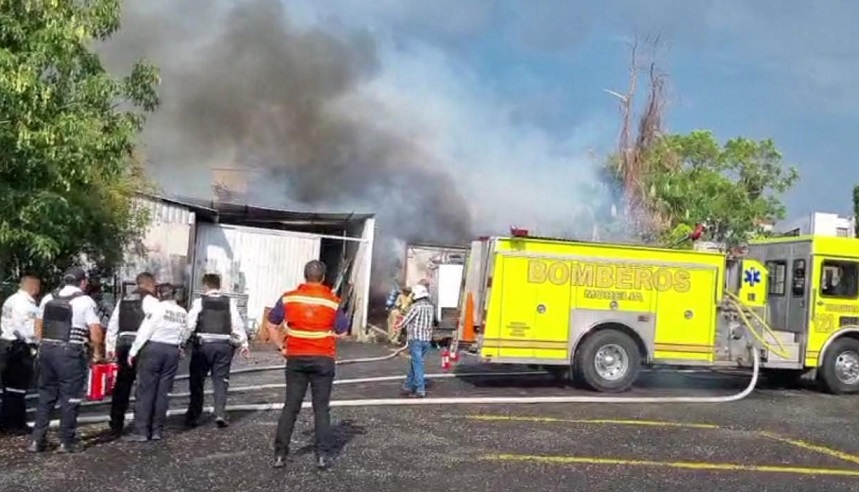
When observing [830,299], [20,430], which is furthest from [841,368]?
[20,430]

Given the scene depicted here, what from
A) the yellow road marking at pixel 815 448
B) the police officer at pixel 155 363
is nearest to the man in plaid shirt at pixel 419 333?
the police officer at pixel 155 363

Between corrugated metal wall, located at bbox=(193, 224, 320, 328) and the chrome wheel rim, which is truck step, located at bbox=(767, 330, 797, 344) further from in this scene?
corrugated metal wall, located at bbox=(193, 224, 320, 328)

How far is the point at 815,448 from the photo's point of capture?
971 centimetres

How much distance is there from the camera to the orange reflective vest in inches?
306

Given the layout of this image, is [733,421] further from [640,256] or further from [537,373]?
[537,373]

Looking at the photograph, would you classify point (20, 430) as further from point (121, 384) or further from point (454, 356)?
point (454, 356)

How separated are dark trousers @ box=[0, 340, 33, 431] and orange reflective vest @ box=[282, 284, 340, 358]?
8.22ft

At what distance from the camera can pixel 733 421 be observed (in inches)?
446

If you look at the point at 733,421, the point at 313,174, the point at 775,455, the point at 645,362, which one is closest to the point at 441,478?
the point at 775,455

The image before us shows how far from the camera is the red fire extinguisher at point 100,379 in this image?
955 centimetres

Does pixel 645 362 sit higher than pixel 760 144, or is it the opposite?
pixel 760 144

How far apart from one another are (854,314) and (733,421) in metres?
4.40

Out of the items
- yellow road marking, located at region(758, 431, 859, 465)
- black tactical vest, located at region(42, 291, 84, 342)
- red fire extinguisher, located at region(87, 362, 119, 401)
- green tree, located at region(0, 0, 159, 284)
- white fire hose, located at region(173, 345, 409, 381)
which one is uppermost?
green tree, located at region(0, 0, 159, 284)

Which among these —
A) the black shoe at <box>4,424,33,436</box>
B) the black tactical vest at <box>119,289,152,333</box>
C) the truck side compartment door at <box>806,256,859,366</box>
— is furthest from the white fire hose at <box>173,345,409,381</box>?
the truck side compartment door at <box>806,256,859,366</box>
